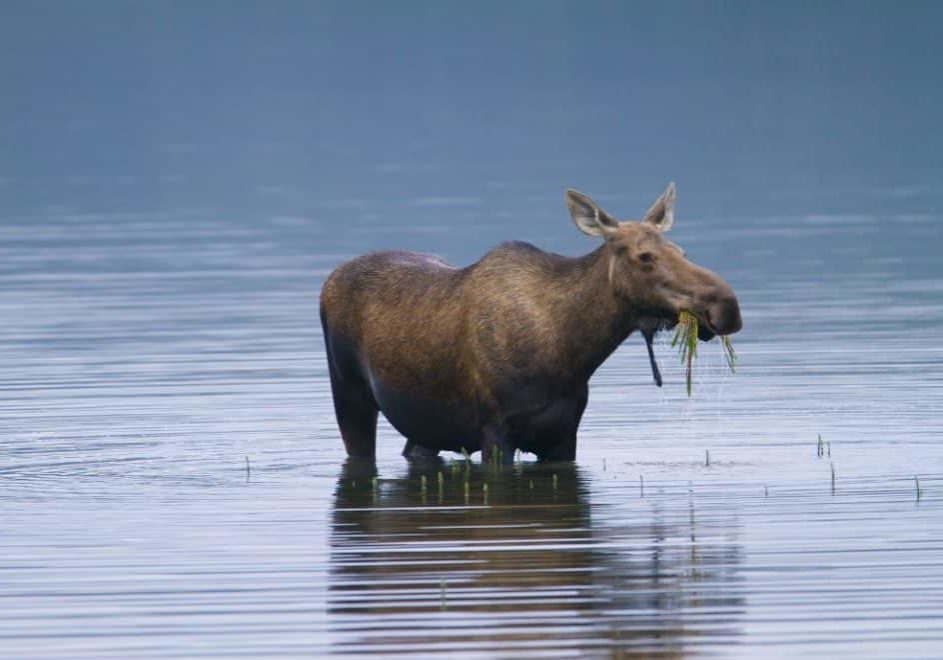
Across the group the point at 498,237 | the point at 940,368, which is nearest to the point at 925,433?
the point at 940,368

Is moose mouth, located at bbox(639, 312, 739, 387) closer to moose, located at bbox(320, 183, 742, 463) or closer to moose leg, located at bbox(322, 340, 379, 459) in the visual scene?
moose, located at bbox(320, 183, 742, 463)

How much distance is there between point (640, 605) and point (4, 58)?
164 m

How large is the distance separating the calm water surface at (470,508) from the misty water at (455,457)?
3 cm

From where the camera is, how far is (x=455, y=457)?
1970 cm

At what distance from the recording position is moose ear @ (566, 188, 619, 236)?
699 inches

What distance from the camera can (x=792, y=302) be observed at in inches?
1217

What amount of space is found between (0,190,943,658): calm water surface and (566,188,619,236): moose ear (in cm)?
156

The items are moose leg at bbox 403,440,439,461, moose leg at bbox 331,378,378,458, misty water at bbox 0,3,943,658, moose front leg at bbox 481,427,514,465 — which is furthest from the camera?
moose leg at bbox 331,378,378,458

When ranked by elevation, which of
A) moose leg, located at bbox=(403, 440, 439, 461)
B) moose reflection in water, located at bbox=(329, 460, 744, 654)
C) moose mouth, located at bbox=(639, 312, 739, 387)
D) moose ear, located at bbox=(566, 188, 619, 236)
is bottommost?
moose reflection in water, located at bbox=(329, 460, 744, 654)

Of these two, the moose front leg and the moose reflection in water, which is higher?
the moose front leg

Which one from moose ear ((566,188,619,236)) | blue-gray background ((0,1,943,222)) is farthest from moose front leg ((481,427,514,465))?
blue-gray background ((0,1,943,222))

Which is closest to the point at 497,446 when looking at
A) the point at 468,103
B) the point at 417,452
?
the point at 417,452

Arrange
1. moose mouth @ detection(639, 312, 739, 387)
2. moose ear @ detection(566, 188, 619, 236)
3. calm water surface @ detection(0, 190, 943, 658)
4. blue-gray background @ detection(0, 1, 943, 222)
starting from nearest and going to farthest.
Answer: calm water surface @ detection(0, 190, 943, 658)
moose mouth @ detection(639, 312, 739, 387)
moose ear @ detection(566, 188, 619, 236)
blue-gray background @ detection(0, 1, 943, 222)

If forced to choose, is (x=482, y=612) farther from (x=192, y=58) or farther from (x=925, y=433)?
(x=192, y=58)
